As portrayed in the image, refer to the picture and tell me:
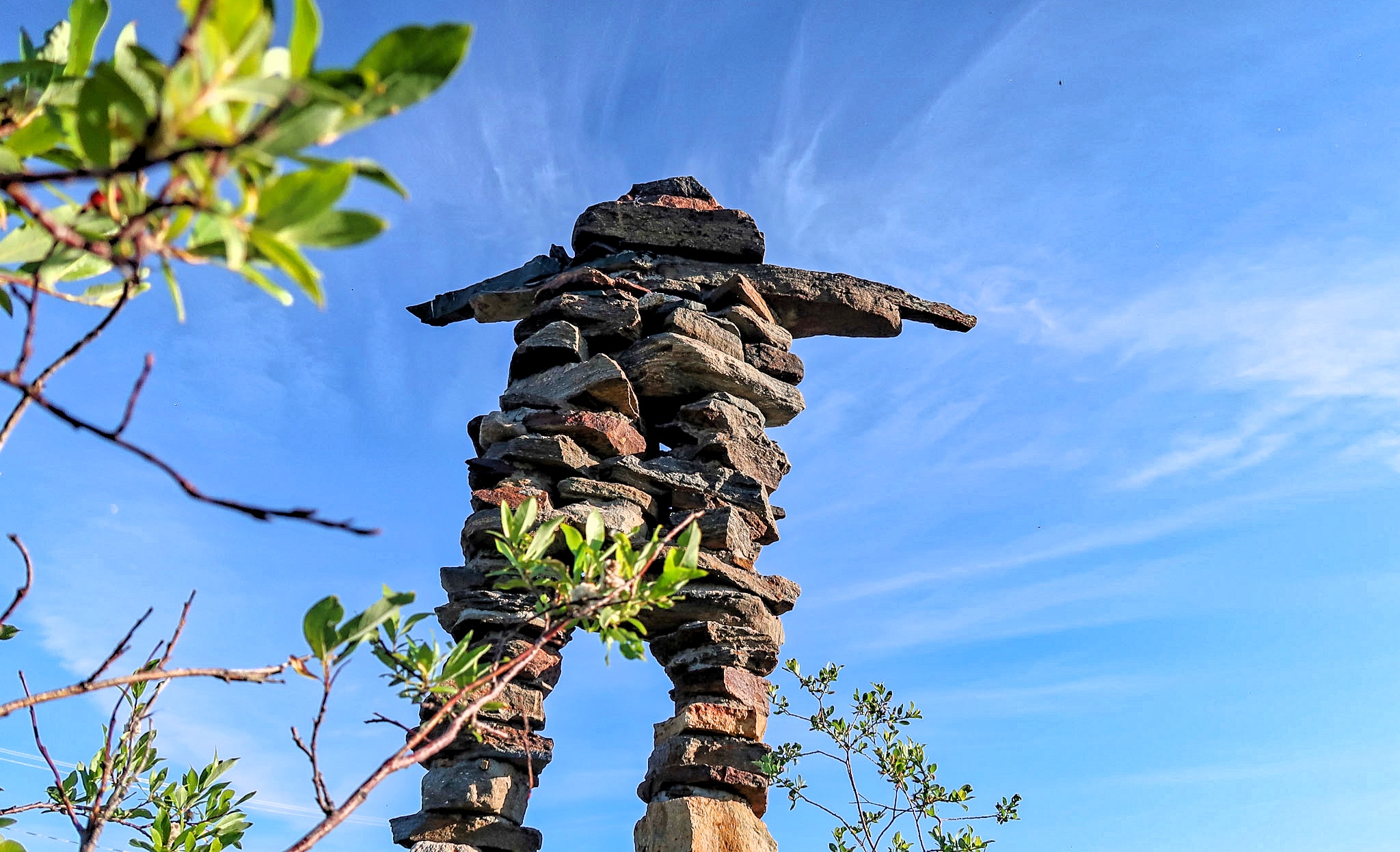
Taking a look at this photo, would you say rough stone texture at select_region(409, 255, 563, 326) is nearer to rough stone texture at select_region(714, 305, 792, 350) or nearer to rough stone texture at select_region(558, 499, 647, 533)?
rough stone texture at select_region(714, 305, 792, 350)

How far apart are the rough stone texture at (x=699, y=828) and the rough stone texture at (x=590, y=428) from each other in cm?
169

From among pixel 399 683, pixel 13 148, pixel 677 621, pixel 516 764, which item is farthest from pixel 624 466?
pixel 13 148

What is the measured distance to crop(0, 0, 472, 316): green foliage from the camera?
0.66m

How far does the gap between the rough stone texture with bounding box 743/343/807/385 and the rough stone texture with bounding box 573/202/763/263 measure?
27.8 inches

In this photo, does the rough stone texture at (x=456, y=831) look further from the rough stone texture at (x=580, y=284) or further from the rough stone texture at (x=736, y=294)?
the rough stone texture at (x=736, y=294)

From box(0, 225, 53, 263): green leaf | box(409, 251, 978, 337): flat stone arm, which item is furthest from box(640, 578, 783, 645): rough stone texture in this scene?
box(0, 225, 53, 263): green leaf

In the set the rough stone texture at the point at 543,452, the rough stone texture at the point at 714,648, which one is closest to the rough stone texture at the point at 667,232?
the rough stone texture at the point at 543,452

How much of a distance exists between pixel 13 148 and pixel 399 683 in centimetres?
96

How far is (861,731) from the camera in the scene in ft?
14.3

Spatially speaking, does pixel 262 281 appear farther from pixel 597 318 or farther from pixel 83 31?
pixel 597 318

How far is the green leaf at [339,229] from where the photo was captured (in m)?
0.72

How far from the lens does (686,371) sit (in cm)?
487

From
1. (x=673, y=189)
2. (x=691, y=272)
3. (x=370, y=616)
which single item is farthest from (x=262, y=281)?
(x=673, y=189)

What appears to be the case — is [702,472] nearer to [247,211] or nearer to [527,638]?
[527,638]
